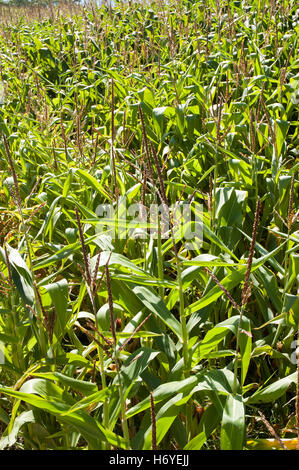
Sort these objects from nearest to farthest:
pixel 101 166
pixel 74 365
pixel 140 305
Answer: pixel 74 365
pixel 140 305
pixel 101 166

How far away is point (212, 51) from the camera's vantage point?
10.9 ft

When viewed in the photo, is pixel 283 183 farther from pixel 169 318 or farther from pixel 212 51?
pixel 212 51

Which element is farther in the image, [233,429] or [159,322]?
[159,322]

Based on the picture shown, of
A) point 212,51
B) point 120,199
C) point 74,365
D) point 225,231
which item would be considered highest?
point 212,51

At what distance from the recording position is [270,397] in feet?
3.80

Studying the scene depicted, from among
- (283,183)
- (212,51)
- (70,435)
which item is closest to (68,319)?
(70,435)

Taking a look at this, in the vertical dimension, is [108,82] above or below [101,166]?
above

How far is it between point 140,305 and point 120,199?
42cm

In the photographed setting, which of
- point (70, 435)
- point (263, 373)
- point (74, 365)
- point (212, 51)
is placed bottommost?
point (263, 373)

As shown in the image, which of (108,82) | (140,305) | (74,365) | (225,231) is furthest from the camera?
(108,82)

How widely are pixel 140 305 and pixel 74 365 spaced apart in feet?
0.85

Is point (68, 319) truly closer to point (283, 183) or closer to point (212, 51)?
point (283, 183)

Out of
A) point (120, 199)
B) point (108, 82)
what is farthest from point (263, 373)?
point (108, 82)

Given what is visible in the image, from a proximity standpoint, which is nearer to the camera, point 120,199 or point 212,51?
point 120,199
